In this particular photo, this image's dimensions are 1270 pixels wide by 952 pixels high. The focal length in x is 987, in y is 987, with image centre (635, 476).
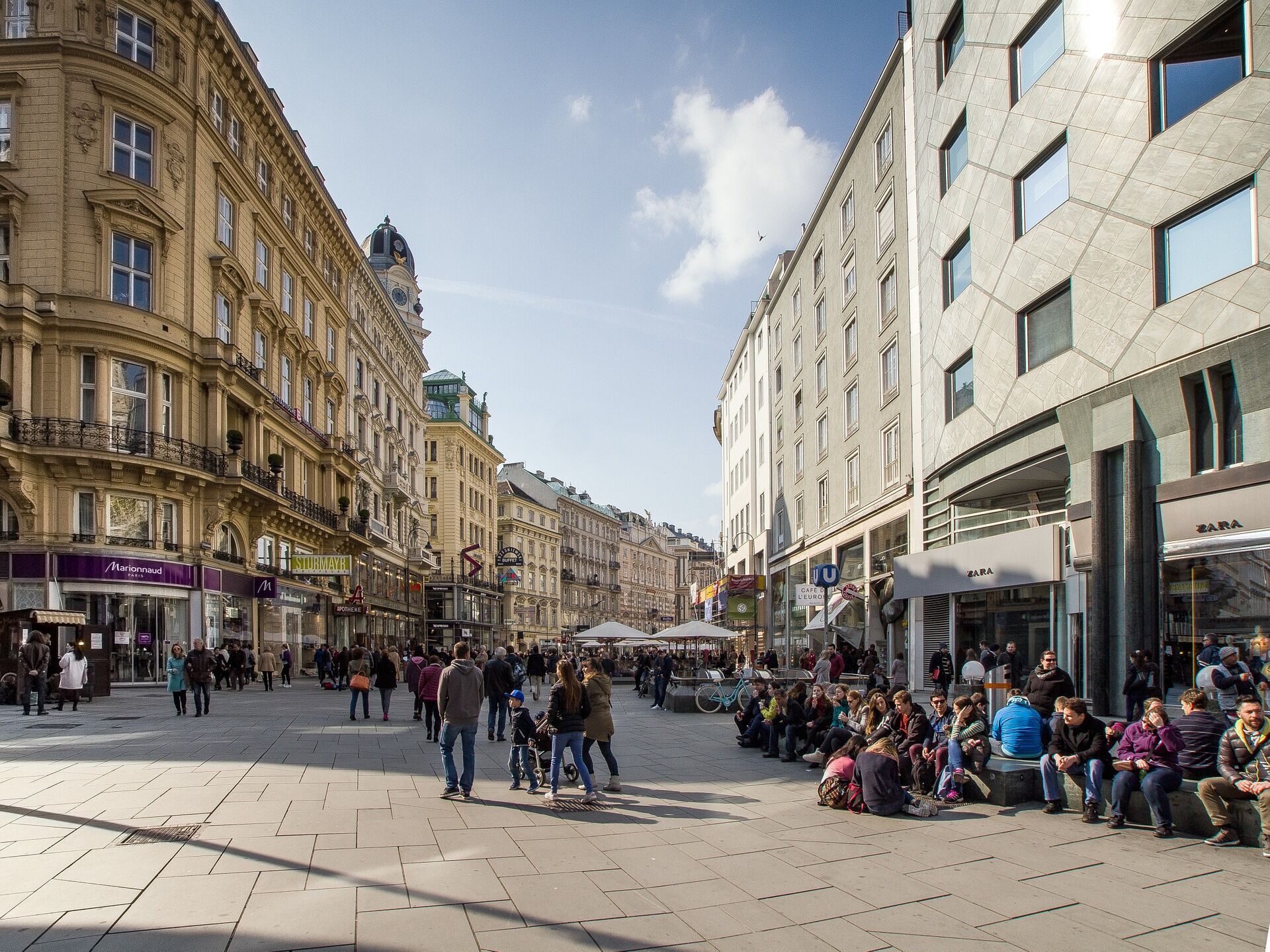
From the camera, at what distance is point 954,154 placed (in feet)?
81.1

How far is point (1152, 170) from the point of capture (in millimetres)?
16609

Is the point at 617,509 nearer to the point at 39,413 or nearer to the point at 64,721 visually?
the point at 39,413

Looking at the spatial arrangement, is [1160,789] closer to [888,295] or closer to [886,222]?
[888,295]

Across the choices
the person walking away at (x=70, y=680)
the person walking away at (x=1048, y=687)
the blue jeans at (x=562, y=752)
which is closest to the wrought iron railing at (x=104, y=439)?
the person walking away at (x=70, y=680)

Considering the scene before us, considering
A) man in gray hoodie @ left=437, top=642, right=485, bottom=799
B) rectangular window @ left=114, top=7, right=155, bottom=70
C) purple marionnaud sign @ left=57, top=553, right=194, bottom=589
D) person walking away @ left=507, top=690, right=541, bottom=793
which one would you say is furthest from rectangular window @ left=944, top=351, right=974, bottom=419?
rectangular window @ left=114, top=7, right=155, bottom=70

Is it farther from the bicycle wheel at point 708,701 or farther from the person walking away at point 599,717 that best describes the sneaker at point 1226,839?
the bicycle wheel at point 708,701

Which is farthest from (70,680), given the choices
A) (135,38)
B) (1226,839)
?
(1226,839)

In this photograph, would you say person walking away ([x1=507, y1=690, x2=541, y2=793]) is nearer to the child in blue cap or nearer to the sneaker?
the child in blue cap

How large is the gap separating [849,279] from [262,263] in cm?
2260

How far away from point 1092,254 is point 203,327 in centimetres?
2660

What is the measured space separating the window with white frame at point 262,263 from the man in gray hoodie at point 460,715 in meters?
30.7

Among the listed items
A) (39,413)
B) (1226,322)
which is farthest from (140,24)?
(1226,322)

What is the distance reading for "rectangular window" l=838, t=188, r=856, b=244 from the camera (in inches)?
1353

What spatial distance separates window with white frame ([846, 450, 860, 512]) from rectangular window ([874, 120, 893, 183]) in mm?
9225
